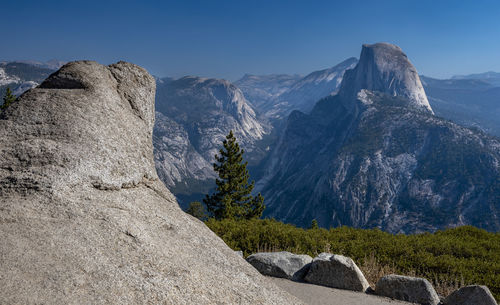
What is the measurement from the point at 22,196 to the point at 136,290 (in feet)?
9.75

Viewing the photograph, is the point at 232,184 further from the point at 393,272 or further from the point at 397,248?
the point at 393,272

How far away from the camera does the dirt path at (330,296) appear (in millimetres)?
10133

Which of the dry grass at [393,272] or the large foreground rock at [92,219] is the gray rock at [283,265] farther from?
the large foreground rock at [92,219]

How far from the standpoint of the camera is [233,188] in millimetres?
51438

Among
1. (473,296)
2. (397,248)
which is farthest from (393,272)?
(473,296)

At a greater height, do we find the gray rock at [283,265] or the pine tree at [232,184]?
the gray rock at [283,265]

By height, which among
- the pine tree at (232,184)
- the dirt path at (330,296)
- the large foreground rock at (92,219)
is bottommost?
the pine tree at (232,184)

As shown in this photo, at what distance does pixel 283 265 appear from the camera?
39.9 ft

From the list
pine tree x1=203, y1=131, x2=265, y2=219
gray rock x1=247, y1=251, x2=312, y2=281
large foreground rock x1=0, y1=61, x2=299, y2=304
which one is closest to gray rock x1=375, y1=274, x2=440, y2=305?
gray rock x1=247, y1=251, x2=312, y2=281

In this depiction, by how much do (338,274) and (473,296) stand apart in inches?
158

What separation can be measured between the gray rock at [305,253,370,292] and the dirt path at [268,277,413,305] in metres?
0.26

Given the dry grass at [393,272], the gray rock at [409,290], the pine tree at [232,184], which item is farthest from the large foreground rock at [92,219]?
the pine tree at [232,184]

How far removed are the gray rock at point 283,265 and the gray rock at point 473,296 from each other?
15.8 feet

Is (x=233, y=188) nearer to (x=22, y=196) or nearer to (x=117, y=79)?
(x=117, y=79)
